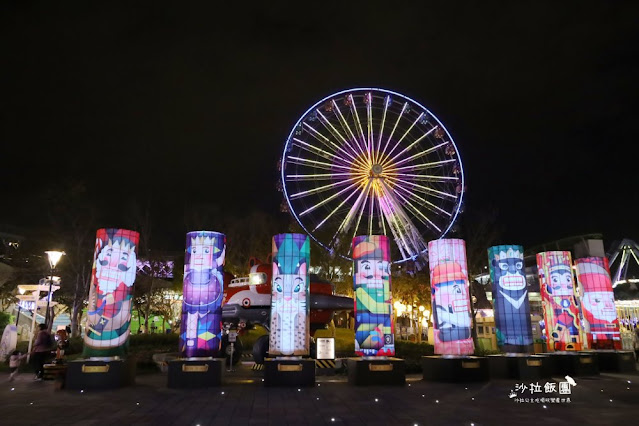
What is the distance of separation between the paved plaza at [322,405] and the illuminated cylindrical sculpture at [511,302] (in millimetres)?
1665

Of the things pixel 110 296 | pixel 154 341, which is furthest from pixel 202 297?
pixel 154 341

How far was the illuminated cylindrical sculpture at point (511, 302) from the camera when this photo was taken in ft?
48.8

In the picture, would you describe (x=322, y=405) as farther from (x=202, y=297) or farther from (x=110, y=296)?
(x=110, y=296)

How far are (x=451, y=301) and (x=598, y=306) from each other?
27.5 ft

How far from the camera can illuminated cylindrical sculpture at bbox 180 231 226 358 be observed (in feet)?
43.6

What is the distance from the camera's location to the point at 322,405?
9.87 meters

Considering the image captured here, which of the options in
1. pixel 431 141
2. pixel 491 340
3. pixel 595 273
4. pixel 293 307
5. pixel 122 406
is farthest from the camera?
pixel 491 340

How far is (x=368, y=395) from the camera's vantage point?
447 inches

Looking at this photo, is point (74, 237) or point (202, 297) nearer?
point (202, 297)

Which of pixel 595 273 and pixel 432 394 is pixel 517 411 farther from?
pixel 595 273

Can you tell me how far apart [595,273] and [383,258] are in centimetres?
1034

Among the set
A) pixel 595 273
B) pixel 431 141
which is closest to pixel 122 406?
pixel 595 273

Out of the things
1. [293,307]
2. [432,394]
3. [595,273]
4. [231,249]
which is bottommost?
[432,394]

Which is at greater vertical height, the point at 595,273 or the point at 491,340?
the point at 595,273
